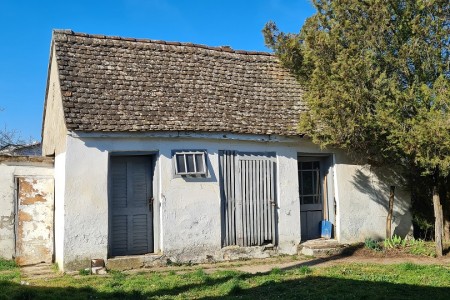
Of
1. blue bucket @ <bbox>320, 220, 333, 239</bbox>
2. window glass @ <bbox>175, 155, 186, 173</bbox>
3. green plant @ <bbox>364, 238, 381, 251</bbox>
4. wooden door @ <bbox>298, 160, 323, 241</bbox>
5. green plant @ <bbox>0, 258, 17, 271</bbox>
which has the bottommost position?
green plant @ <bbox>0, 258, 17, 271</bbox>

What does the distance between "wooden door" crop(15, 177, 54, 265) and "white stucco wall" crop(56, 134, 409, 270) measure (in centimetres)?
170

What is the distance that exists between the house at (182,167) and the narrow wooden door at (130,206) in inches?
0.9

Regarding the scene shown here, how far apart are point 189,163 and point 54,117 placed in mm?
4072

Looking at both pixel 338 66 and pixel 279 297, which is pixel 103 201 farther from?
pixel 338 66

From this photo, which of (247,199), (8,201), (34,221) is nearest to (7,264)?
(34,221)

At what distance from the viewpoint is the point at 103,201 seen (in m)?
9.86

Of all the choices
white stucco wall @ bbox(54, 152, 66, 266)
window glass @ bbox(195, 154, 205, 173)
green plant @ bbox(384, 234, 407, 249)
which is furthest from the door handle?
green plant @ bbox(384, 234, 407, 249)

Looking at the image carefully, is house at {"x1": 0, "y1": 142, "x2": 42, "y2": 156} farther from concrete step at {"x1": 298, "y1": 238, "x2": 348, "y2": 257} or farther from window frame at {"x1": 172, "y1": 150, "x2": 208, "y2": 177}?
concrete step at {"x1": 298, "y1": 238, "x2": 348, "y2": 257}

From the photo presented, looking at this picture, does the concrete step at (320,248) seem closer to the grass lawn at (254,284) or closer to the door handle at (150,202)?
the grass lawn at (254,284)

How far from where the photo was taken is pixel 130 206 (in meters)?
10.5

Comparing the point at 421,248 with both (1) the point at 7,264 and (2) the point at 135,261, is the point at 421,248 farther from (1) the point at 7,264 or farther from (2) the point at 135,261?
(1) the point at 7,264

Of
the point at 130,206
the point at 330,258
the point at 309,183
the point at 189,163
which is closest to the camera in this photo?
the point at 130,206

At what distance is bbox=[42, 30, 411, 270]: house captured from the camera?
984 cm

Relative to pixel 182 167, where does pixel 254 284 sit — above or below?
below
